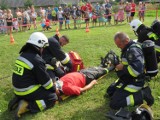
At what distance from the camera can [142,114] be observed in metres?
4.04

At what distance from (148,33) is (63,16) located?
14281 mm

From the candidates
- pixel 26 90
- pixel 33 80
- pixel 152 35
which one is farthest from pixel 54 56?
pixel 152 35

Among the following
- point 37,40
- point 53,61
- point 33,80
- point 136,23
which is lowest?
point 33,80

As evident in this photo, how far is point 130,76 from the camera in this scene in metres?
4.70

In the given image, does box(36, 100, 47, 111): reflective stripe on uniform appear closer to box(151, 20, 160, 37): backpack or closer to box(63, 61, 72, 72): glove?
box(63, 61, 72, 72): glove

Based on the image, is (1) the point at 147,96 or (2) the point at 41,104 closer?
(1) the point at 147,96

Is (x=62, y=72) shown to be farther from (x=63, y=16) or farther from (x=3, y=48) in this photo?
(x=63, y=16)

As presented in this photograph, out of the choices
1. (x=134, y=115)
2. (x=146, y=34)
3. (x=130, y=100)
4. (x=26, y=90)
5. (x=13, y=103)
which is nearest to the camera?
(x=134, y=115)

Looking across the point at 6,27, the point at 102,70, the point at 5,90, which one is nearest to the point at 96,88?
the point at 102,70

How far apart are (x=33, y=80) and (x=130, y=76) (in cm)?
192

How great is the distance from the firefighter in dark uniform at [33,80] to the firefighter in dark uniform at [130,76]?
1.38m

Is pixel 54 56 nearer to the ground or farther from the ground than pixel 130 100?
farther from the ground

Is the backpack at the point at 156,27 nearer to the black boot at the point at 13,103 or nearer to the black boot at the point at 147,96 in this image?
the black boot at the point at 147,96

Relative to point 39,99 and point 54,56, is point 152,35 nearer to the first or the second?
point 54,56
